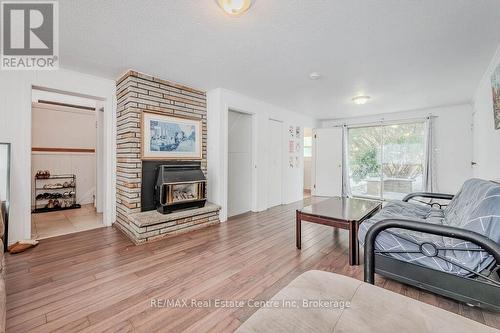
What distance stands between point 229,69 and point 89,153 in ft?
13.5

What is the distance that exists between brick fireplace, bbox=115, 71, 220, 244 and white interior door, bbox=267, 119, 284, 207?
72.4 inches

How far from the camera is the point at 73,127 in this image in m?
4.84

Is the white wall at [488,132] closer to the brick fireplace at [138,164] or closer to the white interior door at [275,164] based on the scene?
the white interior door at [275,164]

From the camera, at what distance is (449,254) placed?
61.1 inches

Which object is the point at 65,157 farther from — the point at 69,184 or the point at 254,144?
the point at 254,144

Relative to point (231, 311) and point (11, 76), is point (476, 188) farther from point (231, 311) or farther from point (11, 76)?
point (11, 76)

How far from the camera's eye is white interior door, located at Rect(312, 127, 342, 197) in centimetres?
609

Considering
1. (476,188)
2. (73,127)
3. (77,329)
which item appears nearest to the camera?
(77,329)

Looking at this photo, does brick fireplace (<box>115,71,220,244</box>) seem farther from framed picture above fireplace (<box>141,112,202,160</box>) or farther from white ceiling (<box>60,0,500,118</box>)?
white ceiling (<box>60,0,500,118</box>)

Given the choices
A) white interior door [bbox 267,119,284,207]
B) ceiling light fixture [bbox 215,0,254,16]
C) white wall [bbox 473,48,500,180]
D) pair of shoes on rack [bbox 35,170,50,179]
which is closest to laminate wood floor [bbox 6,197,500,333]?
white interior door [bbox 267,119,284,207]

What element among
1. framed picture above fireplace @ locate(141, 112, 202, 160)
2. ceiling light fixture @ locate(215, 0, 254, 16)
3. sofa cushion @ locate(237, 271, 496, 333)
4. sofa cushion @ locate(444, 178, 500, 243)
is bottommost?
sofa cushion @ locate(237, 271, 496, 333)

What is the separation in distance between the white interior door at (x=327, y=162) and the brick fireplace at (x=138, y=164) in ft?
13.0

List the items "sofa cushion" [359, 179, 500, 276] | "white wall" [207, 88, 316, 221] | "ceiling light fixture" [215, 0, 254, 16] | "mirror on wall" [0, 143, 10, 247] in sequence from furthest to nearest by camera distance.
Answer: "white wall" [207, 88, 316, 221] → "mirror on wall" [0, 143, 10, 247] → "ceiling light fixture" [215, 0, 254, 16] → "sofa cushion" [359, 179, 500, 276]

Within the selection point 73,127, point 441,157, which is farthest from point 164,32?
point 441,157
